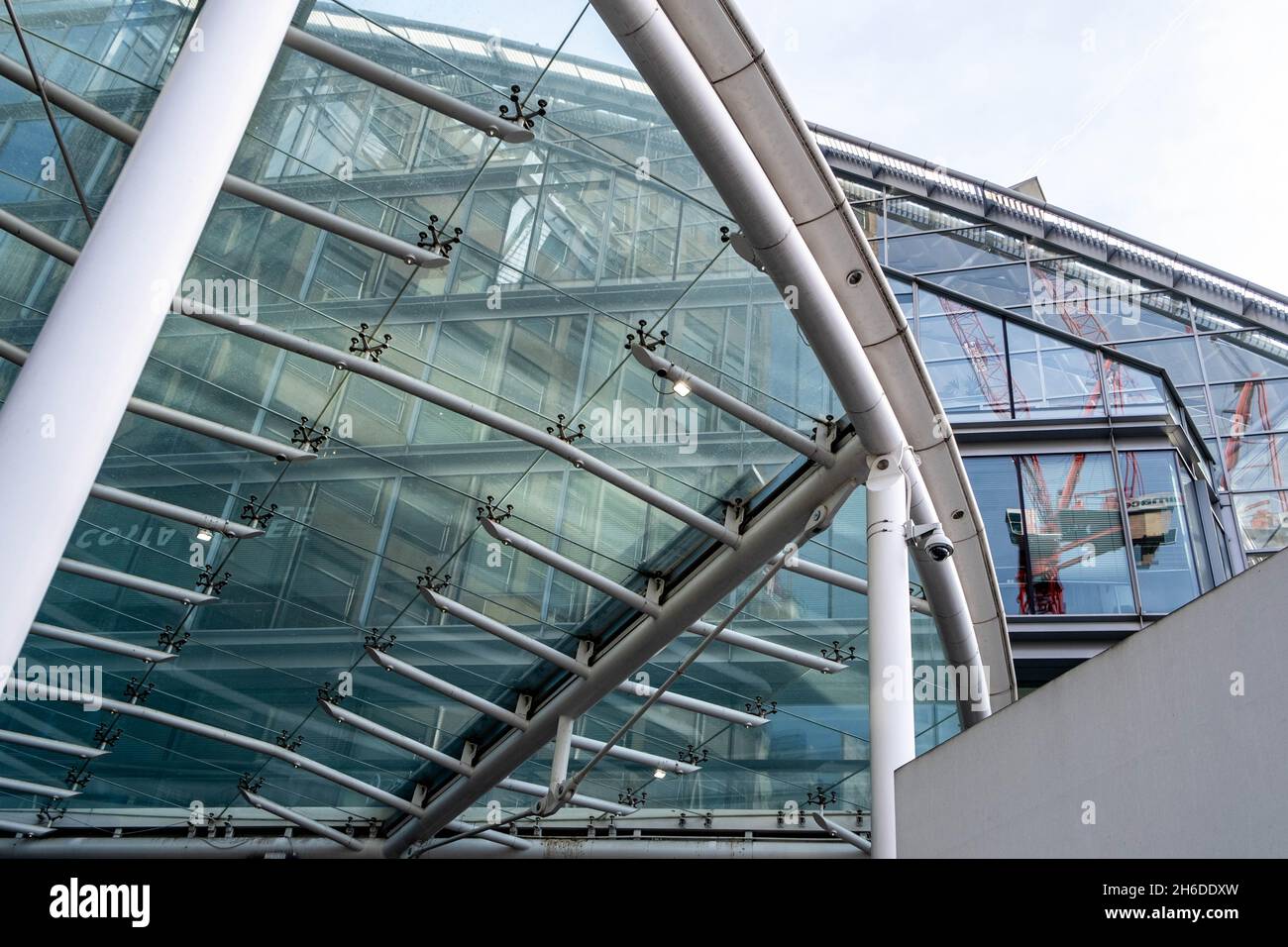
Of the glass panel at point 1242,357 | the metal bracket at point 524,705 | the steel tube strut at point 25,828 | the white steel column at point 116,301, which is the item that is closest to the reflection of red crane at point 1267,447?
the glass panel at point 1242,357

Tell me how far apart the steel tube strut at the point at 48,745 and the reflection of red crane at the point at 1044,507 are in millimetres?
17163

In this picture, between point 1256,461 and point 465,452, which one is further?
point 1256,461

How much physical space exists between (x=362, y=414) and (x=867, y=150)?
67.7ft

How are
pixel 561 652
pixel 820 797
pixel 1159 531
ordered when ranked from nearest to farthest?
pixel 561 652
pixel 820 797
pixel 1159 531

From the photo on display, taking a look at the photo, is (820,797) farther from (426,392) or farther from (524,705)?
(426,392)

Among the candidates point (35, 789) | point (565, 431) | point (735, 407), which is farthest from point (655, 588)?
point (35, 789)

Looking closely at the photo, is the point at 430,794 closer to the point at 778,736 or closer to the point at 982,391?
the point at 778,736

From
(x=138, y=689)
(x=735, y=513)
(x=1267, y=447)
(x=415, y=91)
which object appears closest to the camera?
(x=415, y=91)

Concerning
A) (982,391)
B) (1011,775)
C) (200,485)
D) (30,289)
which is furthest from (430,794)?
(1011,775)

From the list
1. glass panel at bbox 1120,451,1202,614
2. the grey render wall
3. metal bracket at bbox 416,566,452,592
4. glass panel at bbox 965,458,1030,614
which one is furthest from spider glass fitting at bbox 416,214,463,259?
glass panel at bbox 1120,451,1202,614

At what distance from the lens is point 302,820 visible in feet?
75.1

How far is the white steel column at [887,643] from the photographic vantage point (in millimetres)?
12016

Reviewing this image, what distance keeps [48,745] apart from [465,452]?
993 cm

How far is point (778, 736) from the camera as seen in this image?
68.2ft
